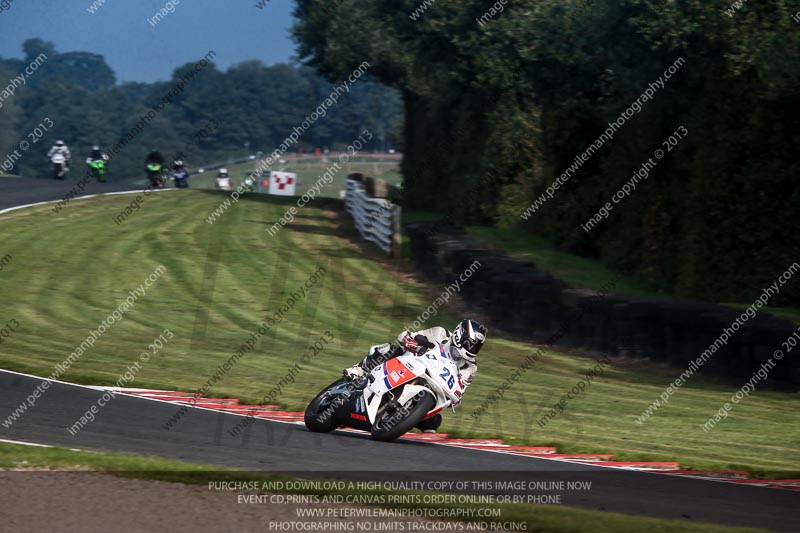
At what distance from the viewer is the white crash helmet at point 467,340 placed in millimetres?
10055

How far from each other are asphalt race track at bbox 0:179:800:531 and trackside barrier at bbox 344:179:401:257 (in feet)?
53.6

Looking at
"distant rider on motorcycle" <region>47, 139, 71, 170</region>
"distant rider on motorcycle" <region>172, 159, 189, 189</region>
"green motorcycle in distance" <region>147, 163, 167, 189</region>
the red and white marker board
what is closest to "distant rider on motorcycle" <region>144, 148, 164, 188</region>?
"green motorcycle in distance" <region>147, 163, 167, 189</region>

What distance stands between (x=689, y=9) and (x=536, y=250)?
8.17 metres

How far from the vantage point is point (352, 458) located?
8.88 meters

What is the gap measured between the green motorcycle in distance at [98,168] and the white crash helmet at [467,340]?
39131 millimetres

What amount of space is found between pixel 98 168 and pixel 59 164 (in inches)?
67.8

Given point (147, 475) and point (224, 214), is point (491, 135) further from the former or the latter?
point (147, 475)

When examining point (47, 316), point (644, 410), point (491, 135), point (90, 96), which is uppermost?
point (90, 96)

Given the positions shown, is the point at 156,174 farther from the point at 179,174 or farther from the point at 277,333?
the point at 277,333

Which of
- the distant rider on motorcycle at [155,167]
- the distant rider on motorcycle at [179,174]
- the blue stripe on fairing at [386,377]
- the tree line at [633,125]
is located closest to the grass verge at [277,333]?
the blue stripe on fairing at [386,377]

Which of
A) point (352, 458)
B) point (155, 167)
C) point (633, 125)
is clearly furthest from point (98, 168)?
point (352, 458)

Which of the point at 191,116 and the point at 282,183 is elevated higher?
the point at 191,116

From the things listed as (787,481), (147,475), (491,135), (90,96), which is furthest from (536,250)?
(90,96)

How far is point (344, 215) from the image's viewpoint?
125ft
